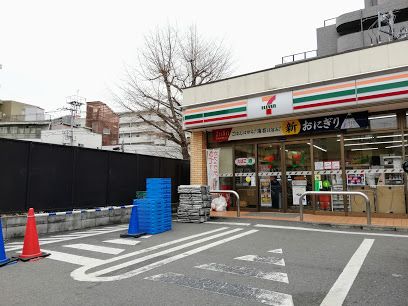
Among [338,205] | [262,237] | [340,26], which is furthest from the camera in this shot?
[340,26]

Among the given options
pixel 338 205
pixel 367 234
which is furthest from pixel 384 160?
pixel 367 234

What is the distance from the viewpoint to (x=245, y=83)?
1259 centimetres

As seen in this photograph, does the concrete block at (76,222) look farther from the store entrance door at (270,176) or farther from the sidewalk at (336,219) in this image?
the store entrance door at (270,176)

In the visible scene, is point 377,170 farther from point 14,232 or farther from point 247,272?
point 14,232

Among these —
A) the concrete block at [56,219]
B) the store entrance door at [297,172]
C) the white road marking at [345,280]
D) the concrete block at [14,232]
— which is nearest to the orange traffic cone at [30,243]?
the concrete block at [14,232]

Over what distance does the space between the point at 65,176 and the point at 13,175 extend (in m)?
1.65

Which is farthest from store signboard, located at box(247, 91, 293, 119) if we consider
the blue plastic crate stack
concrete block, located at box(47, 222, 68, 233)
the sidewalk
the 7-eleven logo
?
concrete block, located at box(47, 222, 68, 233)

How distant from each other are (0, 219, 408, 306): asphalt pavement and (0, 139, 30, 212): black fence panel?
1.26m

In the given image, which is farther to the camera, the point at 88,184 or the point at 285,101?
the point at 285,101

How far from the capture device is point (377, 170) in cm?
1042

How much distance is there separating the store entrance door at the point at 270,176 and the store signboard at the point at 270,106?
1440mm

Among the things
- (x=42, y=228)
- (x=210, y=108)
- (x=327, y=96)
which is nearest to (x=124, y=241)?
(x=42, y=228)

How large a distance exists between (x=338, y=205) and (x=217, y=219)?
4.28 m

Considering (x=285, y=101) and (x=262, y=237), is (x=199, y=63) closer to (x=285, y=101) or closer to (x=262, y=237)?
(x=285, y=101)
